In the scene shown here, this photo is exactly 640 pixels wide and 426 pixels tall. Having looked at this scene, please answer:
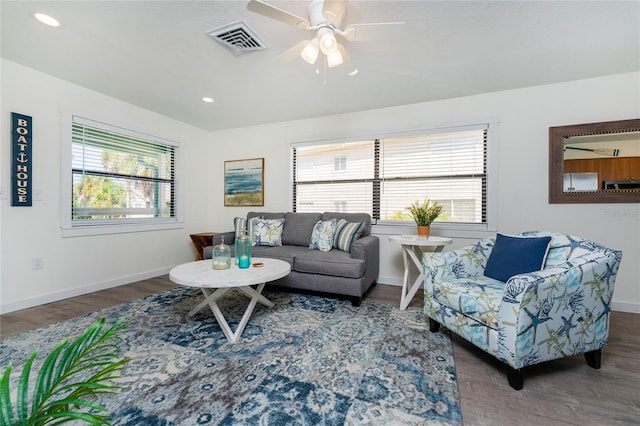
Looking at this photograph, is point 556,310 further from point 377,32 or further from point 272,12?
point 272,12

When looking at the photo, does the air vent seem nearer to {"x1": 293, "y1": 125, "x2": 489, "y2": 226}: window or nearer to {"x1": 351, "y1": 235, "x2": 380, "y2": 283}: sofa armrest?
{"x1": 293, "y1": 125, "x2": 489, "y2": 226}: window

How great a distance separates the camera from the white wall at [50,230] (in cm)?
261

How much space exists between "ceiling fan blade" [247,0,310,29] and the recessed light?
161cm

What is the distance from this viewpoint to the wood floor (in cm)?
140

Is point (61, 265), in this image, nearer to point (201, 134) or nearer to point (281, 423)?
point (201, 134)

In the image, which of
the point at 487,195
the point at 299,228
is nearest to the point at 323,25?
the point at 299,228

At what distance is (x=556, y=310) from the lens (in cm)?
160

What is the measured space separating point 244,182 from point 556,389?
416 cm

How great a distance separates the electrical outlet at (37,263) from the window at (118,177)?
413 millimetres

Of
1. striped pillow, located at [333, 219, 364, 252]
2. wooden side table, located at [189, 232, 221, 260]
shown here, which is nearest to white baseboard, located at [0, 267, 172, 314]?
wooden side table, located at [189, 232, 221, 260]

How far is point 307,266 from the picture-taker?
2973 millimetres

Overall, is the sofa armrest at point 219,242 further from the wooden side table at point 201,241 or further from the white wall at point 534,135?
the white wall at point 534,135

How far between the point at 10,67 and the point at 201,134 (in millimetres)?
2259

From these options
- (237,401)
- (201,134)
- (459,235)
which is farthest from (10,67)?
(459,235)
